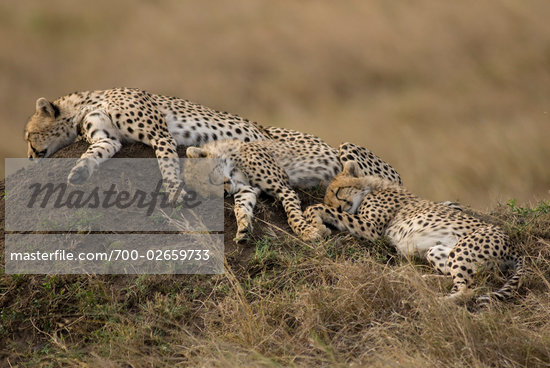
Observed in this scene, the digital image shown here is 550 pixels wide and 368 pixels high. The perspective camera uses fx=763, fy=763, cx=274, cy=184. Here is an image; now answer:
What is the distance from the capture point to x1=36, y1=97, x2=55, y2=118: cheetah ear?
6.14 metres

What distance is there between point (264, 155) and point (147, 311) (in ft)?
6.24

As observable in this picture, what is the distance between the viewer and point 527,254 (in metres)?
4.96

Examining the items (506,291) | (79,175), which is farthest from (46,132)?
(506,291)

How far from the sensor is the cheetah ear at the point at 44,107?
242 inches

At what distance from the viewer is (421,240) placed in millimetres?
4969

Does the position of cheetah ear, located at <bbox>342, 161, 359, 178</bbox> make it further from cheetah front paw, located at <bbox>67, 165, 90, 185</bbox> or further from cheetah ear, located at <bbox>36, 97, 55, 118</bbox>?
cheetah ear, located at <bbox>36, 97, 55, 118</bbox>

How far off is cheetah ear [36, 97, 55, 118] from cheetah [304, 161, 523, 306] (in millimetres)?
2308

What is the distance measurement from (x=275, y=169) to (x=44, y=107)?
196cm

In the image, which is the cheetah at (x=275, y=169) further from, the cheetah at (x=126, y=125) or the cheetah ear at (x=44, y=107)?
the cheetah ear at (x=44, y=107)

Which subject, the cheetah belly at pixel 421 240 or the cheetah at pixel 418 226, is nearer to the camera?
the cheetah at pixel 418 226

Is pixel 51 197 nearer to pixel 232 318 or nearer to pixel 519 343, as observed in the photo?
pixel 232 318

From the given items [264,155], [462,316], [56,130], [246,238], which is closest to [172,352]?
[246,238]

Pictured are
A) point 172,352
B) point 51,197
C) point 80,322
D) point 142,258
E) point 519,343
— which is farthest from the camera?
point 51,197

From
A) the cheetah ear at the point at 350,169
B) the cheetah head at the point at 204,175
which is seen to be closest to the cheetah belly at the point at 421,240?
the cheetah ear at the point at 350,169
